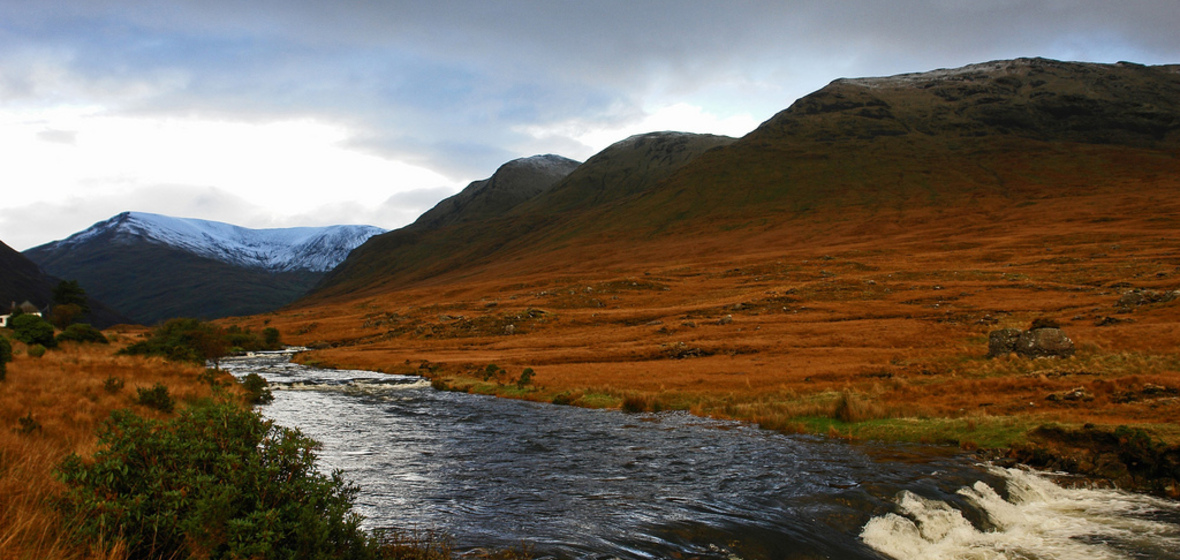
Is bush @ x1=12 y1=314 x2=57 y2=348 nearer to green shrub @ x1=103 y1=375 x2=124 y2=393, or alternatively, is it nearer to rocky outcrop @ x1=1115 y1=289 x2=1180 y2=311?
green shrub @ x1=103 y1=375 x2=124 y2=393

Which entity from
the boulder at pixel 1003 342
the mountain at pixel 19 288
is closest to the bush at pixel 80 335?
the boulder at pixel 1003 342

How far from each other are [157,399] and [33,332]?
34650 mm

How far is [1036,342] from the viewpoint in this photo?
109 ft

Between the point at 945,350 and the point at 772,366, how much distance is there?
12.3m

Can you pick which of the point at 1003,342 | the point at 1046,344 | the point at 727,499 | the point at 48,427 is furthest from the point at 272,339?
the point at 1046,344

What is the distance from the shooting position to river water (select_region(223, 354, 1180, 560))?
12.0 m

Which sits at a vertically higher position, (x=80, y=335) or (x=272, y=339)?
(x=80, y=335)

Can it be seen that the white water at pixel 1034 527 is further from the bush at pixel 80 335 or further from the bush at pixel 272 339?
the bush at pixel 272 339

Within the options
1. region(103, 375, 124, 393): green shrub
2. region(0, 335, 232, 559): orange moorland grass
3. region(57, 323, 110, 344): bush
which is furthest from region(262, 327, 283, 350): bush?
region(103, 375, 124, 393): green shrub

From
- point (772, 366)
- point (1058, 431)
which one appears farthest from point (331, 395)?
point (1058, 431)

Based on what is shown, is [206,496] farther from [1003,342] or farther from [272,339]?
[272,339]

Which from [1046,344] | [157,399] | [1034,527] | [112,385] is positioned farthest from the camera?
[1046,344]

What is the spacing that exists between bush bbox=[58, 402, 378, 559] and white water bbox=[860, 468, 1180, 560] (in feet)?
36.5

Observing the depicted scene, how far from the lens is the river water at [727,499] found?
12031mm
